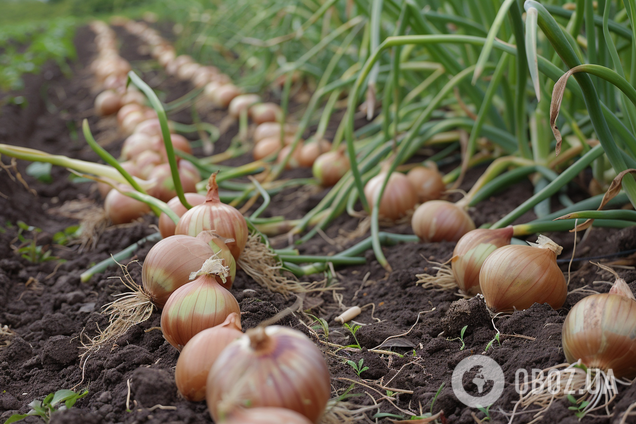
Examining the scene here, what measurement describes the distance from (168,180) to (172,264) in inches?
34.1

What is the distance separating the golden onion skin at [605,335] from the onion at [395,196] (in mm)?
1079

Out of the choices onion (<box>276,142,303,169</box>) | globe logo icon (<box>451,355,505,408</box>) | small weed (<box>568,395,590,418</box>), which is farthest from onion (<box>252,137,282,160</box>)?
small weed (<box>568,395,590,418</box>)

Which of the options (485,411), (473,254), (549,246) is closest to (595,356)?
(485,411)

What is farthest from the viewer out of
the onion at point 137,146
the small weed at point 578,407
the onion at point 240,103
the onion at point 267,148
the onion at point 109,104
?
the onion at point 109,104

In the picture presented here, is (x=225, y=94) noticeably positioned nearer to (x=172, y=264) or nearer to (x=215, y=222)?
(x=215, y=222)

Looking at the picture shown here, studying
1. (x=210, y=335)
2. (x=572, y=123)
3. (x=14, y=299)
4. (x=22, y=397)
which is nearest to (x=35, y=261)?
(x=14, y=299)

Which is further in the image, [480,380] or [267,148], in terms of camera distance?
[267,148]

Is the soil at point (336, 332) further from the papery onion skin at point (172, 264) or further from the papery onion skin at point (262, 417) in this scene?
the papery onion skin at point (262, 417)

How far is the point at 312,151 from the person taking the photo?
2.87 m

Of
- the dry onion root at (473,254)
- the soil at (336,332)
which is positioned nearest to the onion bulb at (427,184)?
the soil at (336,332)

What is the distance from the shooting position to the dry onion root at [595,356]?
0.91 m

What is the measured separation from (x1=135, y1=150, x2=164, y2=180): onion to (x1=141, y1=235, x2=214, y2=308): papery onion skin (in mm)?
1123

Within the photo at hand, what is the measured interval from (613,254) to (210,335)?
1.11 m

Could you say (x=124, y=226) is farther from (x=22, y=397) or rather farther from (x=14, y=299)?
(x=22, y=397)
